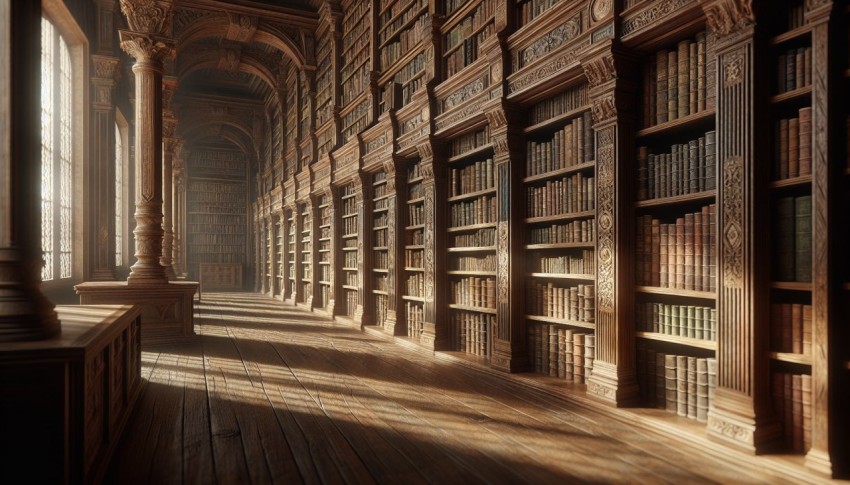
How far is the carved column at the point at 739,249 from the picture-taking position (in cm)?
283

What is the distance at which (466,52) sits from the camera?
5.59 metres

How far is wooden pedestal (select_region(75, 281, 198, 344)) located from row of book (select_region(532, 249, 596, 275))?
4.10 metres

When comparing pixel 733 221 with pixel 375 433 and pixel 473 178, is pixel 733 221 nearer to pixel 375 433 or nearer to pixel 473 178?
→ pixel 375 433

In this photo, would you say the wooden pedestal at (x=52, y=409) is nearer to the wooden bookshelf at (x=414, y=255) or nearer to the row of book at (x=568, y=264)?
the row of book at (x=568, y=264)

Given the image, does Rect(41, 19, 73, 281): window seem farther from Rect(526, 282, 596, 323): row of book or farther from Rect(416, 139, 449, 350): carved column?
Rect(526, 282, 596, 323): row of book

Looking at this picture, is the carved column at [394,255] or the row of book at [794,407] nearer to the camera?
the row of book at [794,407]

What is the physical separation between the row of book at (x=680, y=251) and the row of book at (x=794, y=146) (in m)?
0.44

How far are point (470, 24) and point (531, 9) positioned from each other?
100 centimetres

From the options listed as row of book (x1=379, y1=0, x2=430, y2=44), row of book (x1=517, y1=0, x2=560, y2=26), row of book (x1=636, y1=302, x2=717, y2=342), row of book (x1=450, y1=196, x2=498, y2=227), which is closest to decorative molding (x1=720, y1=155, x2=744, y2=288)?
row of book (x1=636, y1=302, x2=717, y2=342)

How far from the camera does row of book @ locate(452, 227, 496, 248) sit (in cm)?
531

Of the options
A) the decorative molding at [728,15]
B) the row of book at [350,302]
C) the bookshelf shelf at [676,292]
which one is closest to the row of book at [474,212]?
the bookshelf shelf at [676,292]

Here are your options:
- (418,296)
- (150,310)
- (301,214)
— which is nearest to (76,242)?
(150,310)

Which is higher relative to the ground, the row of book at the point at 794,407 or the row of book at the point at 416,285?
the row of book at the point at 416,285

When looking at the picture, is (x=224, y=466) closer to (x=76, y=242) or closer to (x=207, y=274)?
(x=76, y=242)
